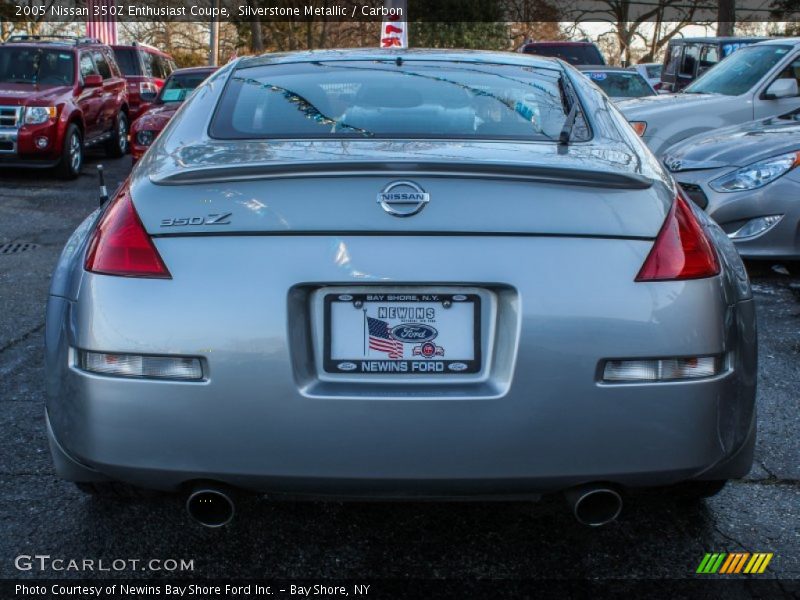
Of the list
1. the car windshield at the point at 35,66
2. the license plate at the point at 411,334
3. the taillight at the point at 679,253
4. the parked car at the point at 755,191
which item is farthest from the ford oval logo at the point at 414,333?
the car windshield at the point at 35,66

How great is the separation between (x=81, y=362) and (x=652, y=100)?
941 cm

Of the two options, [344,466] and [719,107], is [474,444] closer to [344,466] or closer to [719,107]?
[344,466]

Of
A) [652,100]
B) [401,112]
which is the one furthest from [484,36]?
[401,112]

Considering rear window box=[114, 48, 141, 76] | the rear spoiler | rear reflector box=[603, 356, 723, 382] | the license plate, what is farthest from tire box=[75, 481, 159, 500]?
rear window box=[114, 48, 141, 76]

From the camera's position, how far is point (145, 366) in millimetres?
2504

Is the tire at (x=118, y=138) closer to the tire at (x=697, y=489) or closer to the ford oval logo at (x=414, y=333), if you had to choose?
the tire at (x=697, y=489)

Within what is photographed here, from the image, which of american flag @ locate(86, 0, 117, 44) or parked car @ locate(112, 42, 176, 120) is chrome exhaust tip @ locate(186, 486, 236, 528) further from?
american flag @ locate(86, 0, 117, 44)

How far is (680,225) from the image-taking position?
2.65 m

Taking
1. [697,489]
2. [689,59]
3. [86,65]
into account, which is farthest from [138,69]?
[697,489]

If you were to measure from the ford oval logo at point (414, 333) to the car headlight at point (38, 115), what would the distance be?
11.5m

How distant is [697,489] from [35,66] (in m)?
13.2

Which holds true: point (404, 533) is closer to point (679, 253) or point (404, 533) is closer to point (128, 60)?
point (679, 253)

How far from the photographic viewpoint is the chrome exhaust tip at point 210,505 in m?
2.60

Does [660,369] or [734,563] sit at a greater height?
[660,369]
